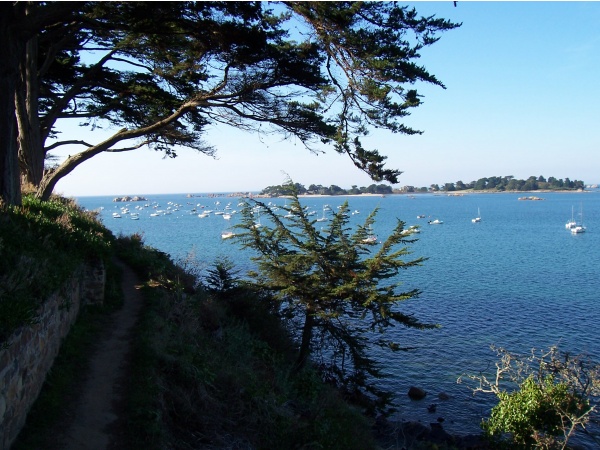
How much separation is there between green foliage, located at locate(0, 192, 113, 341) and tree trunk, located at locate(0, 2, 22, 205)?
0.73m

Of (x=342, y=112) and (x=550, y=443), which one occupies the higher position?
(x=342, y=112)

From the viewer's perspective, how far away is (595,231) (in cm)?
5778

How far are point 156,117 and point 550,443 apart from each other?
48.1 feet

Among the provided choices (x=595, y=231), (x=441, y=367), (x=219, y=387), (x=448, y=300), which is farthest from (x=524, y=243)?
(x=219, y=387)

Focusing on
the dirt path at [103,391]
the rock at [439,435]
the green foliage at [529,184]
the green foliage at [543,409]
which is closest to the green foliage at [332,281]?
the rock at [439,435]

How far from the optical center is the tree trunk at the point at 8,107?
30.3 ft

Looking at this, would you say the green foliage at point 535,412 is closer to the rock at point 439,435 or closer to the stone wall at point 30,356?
the rock at point 439,435

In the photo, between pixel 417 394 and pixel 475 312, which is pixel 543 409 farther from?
pixel 475 312

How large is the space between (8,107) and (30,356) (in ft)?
21.0

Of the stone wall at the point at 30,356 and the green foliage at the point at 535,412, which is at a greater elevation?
the stone wall at the point at 30,356

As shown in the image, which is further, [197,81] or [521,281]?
[521,281]

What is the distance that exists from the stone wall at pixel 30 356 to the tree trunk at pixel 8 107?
10.6 feet

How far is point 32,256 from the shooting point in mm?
6777

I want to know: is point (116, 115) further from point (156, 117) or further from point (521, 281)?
point (521, 281)
